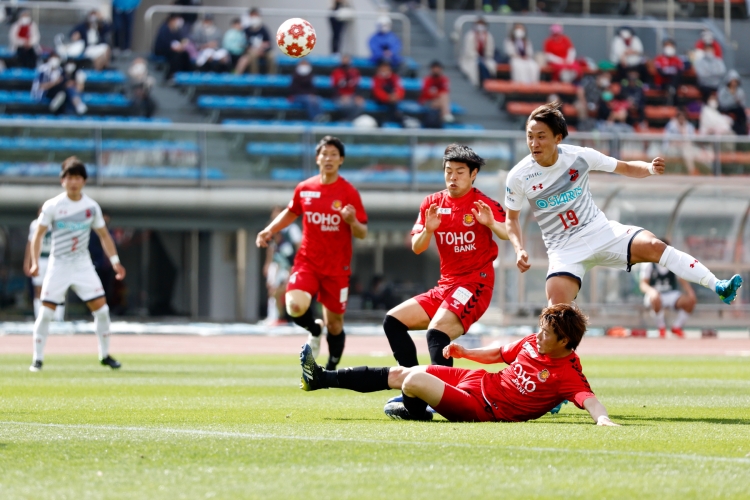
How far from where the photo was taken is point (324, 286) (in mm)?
12758

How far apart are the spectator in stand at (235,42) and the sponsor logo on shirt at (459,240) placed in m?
22.6

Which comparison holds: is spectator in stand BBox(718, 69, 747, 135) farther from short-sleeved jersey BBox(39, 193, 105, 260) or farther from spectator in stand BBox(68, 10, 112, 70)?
short-sleeved jersey BBox(39, 193, 105, 260)

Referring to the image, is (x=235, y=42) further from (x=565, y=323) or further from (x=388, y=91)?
(x=565, y=323)

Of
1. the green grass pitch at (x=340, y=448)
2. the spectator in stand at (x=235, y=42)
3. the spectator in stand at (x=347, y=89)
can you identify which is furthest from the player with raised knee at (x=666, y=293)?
the green grass pitch at (x=340, y=448)

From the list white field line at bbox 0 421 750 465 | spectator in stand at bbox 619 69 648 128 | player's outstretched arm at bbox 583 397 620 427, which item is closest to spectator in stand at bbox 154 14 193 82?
spectator in stand at bbox 619 69 648 128

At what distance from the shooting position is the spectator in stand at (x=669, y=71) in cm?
3397

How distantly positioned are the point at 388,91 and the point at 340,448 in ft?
81.4

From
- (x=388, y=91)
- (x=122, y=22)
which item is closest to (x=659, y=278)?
(x=388, y=91)

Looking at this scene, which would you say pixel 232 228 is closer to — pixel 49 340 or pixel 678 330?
pixel 49 340

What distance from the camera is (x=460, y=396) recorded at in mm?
7703

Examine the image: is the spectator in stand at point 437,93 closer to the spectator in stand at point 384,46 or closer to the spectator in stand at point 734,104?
the spectator in stand at point 384,46

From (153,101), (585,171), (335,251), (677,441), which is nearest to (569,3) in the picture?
(153,101)

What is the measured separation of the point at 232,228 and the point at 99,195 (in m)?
3.37

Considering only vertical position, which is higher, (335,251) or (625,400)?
(335,251)
